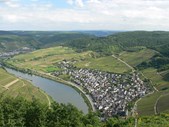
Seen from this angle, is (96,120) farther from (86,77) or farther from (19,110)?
(86,77)

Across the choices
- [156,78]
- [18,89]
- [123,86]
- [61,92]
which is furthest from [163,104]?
[18,89]

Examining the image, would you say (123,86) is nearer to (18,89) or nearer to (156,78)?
(156,78)

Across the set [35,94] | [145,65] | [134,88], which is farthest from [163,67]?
[35,94]

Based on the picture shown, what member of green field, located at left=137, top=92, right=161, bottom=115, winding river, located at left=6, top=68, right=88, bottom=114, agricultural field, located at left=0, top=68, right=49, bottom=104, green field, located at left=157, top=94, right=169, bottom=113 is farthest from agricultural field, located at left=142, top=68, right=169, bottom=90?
agricultural field, located at left=0, top=68, right=49, bottom=104

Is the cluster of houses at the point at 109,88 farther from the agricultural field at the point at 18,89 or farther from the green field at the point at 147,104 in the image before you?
the agricultural field at the point at 18,89

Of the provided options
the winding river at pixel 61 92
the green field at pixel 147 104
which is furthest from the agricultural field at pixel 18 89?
the green field at pixel 147 104

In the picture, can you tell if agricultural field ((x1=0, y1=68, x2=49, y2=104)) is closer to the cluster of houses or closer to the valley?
the valley

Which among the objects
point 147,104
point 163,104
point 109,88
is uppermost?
point 163,104
